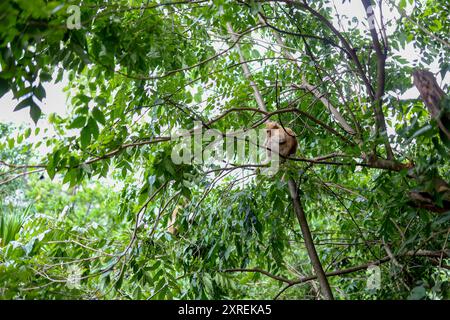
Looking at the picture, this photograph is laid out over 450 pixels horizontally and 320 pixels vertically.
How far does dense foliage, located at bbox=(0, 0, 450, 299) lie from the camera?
5.28 ft

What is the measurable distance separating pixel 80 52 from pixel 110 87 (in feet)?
3.33

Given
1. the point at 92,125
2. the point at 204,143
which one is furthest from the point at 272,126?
the point at 92,125

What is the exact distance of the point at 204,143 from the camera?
7.12 feet

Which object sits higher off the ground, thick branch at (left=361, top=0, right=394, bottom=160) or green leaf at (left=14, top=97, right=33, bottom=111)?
thick branch at (left=361, top=0, right=394, bottom=160)

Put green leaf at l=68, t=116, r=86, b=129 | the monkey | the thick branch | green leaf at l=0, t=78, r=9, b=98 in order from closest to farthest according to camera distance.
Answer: green leaf at l=0, t=78, r=9, b=98 → green leaf at l=68, t=116, r=86, b=129 → the thick branch → the monkey

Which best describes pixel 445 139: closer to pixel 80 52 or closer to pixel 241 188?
pixel 80 52

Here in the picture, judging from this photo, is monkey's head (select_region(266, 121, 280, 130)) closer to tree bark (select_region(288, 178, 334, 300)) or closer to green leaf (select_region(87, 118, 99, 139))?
tree bark (select_region(288, 178, 334, 300))

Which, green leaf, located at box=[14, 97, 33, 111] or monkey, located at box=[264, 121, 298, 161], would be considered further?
monkey, located at box=[264, 121, 298, 161]

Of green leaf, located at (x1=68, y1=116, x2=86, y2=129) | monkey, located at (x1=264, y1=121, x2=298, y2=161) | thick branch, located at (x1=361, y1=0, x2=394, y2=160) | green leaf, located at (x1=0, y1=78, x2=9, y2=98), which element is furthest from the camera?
monkey, located at (x1=264, y1=121, x2=298, y2=161)

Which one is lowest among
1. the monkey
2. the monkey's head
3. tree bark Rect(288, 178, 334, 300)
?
tree bark Rect(288, 178, 334, 300)

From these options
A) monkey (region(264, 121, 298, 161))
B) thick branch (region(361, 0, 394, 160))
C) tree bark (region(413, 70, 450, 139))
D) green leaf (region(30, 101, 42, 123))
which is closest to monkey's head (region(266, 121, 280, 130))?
monkey (region(264, 121, 298, 161))

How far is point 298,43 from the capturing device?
9.85 ft
